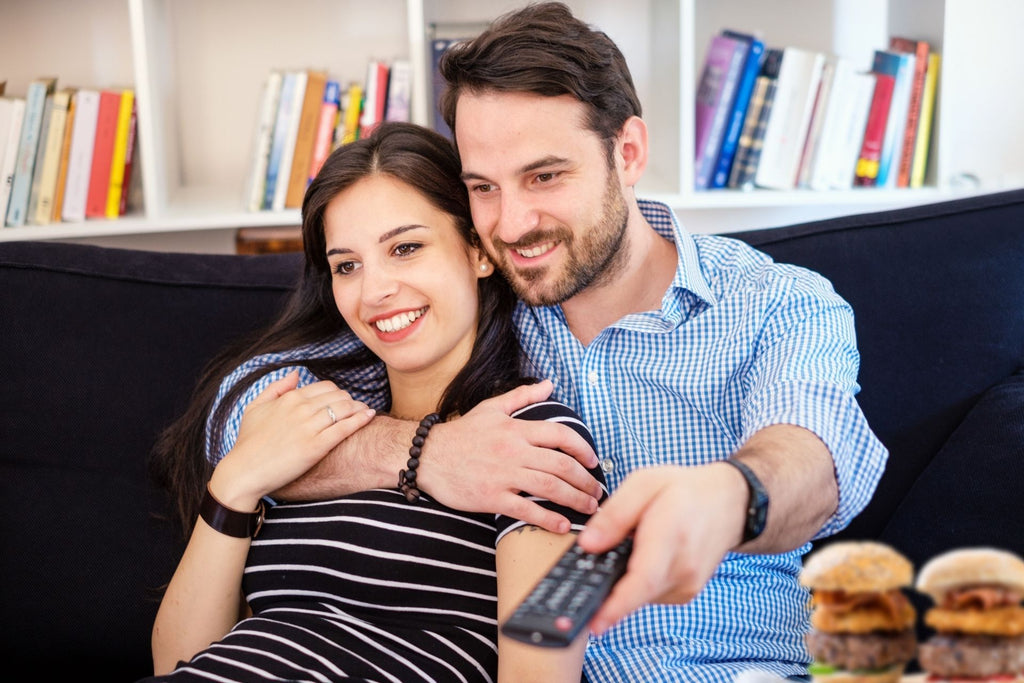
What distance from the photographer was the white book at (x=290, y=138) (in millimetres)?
2264

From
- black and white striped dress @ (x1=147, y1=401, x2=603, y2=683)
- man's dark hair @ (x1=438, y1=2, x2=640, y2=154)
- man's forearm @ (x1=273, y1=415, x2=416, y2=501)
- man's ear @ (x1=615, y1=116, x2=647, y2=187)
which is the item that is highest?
man's dark hair @ (x1=438, y1=2, x2=640, y2=154)

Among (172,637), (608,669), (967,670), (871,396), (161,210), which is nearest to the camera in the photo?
(967,670)

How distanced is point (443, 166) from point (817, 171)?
1.18 m

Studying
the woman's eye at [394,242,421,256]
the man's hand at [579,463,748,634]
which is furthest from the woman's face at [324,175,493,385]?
the man's hand at [579,463,748,634]

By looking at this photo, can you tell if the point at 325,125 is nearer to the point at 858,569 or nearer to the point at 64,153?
the point at 64,153

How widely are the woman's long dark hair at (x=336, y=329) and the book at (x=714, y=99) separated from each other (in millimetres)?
1016

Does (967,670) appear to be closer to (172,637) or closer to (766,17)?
(172,637)

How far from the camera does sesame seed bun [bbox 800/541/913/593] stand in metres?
0.40

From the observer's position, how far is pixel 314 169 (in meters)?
2.29

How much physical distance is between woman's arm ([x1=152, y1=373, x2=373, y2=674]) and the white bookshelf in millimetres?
1093

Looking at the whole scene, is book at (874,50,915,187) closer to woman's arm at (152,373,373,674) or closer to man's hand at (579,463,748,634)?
woman's arm at (152,373,373,674)

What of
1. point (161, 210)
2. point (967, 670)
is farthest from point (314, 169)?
point (967, 670)

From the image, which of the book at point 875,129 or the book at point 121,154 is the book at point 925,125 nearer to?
the book at point 875,129

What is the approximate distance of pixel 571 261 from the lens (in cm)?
133
